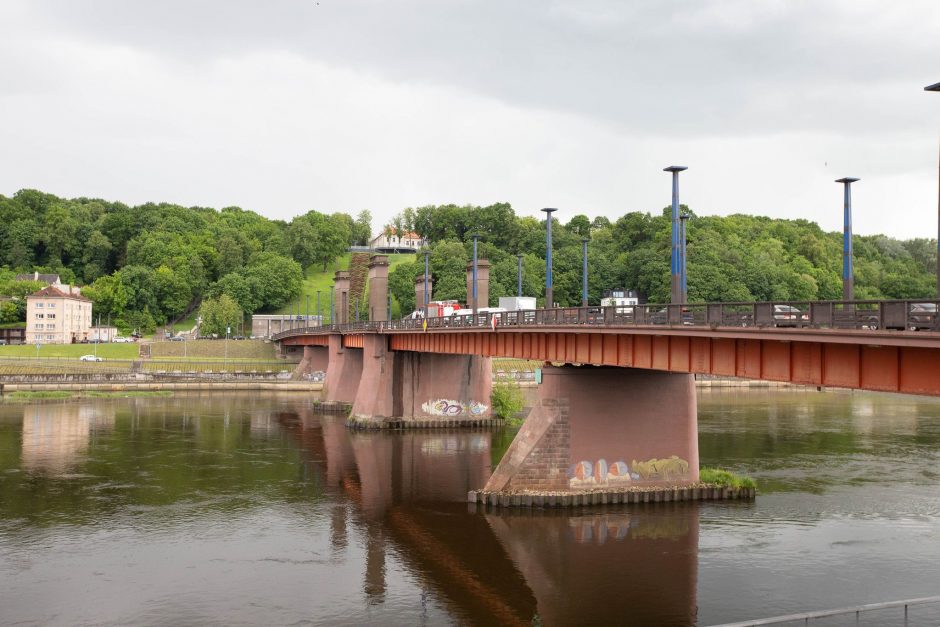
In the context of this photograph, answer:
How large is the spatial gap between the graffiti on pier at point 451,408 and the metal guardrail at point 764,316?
77.8ft

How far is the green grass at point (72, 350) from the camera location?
423 feet

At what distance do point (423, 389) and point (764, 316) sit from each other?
1857 inches

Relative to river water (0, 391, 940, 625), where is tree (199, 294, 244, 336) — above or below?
above

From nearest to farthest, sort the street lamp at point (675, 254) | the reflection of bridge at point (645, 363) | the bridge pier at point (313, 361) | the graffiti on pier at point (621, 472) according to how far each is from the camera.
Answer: the reflection of bridge at point (645, 363)
the street lamp at point (675, 254)
the graffiti on pier at point (621, 472)
the bridge pier at point (313, 361)

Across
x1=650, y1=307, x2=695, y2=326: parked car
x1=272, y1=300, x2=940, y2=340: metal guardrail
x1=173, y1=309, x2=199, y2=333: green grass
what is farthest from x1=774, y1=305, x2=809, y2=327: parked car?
x1=173, y1=309, x2=199, y2=333: green grass

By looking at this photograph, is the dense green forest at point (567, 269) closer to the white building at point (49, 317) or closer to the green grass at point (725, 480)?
the white building at point (49, 317)

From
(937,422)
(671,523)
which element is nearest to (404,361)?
(671,523)

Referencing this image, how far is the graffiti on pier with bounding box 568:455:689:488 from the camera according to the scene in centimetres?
3969

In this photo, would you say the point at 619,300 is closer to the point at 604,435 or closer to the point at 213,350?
the point at 604,435

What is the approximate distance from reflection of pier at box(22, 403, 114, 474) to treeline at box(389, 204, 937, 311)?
3173 inches

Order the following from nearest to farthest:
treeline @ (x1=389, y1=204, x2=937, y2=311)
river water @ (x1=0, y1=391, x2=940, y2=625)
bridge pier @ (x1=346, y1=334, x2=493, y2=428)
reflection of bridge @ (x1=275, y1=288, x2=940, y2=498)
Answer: reflection of bridge @ (x1=275, y1=288, x2=940, y2=498) → river water @ (x1=0, y1=391, x2=940, y2=625) → bridge pier @ (x1=346, y1=334, x2=493, y2=428) → treeline @ (x1=389, y1=204, x2=937, y2=311)

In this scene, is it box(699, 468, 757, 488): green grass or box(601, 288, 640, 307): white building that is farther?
box(601, 288, 640, 307): white building

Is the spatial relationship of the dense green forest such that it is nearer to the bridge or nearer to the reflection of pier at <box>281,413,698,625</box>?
the bridge

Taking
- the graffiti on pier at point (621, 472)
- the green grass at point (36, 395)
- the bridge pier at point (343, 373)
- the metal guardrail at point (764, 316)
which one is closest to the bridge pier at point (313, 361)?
the bridge pier at point (343, 373)
